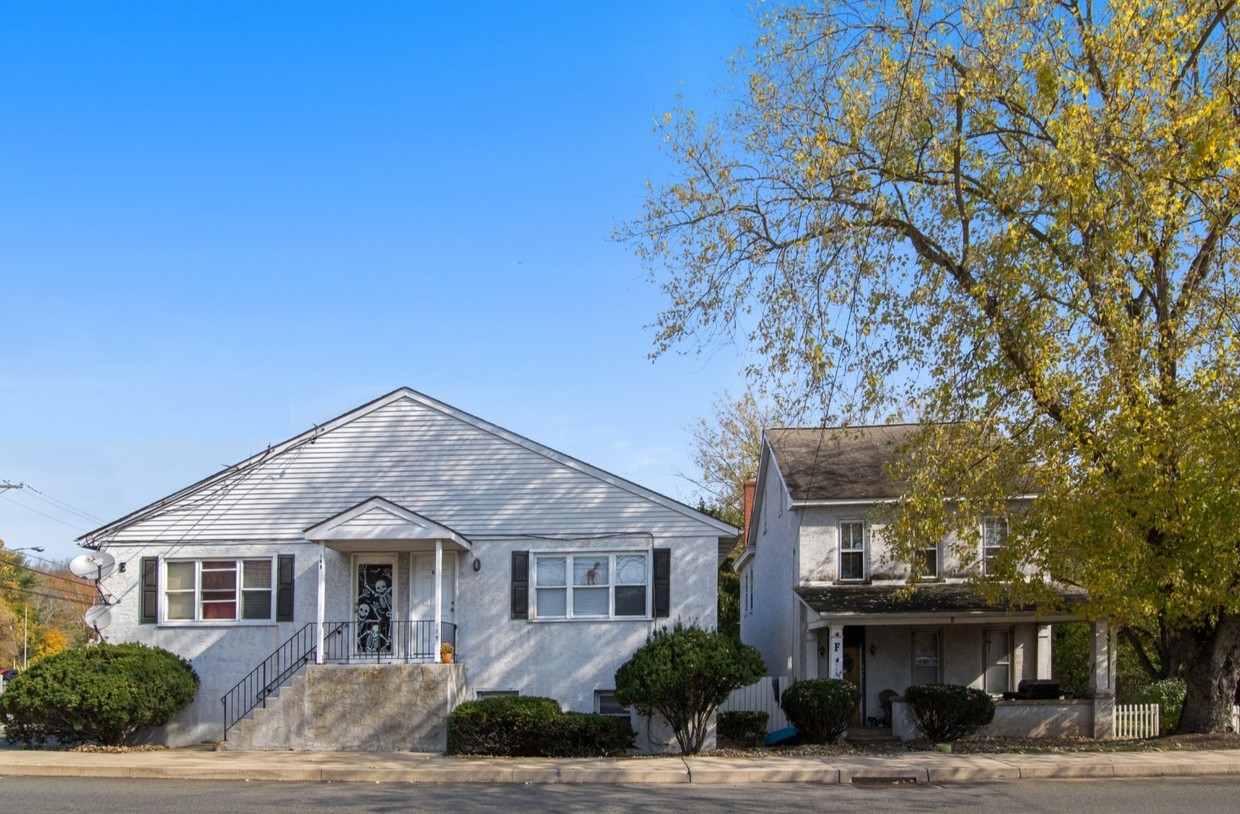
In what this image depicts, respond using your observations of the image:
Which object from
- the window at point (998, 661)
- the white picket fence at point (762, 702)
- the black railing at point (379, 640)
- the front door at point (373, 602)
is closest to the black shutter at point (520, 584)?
the black railing at point (379, 640)

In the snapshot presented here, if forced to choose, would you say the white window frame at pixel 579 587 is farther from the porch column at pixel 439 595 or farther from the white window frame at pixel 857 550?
the white window frame at pixel 857 550

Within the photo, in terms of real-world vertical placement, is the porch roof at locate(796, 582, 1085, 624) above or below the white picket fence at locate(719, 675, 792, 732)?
above

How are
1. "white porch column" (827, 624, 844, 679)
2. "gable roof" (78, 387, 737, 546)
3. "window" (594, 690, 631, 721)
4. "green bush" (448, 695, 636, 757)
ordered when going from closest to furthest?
"green bush" (448, 695, 636, 757), "window" (594, 690, 631, 721), "gable roof" (78, 387, 737, 546), "white porch column" (827, 624, 844, 679)

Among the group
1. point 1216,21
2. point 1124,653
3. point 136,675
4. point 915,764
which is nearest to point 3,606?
point 136,675

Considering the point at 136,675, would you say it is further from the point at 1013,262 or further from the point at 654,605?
the point at 1013,262

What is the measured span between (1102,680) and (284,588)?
16137mm

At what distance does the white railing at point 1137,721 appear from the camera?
73.4ft

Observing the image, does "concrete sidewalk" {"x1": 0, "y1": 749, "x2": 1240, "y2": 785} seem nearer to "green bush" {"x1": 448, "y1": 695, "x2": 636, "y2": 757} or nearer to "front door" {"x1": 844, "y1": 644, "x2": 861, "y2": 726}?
"green bush" {"x1": 448, "y1": 695, "x2": 636, "y2": 757}

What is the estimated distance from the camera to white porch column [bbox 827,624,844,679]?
23.1m

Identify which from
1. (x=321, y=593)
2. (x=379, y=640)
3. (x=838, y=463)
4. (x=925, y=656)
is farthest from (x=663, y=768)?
(x=838, y=463)

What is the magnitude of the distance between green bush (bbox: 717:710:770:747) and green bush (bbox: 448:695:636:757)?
4498 mm

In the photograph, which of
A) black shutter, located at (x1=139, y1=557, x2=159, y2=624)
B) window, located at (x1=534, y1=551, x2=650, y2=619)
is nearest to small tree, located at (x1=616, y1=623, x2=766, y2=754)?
window, located at (x1=534, y1=551, x2=650, y2=619)

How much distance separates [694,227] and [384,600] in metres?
9.21

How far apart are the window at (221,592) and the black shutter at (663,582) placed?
7187 mm
